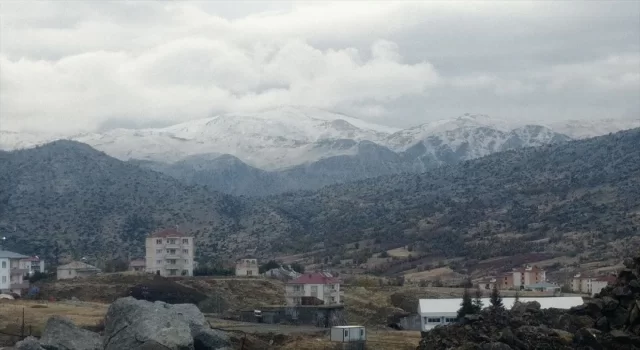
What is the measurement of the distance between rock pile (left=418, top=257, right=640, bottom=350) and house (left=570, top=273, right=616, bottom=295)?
4824cm

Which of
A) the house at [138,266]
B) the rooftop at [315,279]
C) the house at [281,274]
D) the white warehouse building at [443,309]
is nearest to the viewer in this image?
the white warehouse building at [443,309]

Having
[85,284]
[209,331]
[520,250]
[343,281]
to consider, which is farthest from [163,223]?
[209,331]

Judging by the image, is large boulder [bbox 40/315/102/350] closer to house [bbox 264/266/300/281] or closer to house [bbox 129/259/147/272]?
house [bbox 264/266/300/281]

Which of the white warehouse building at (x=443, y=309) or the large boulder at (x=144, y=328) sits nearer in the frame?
the large boulder at (x=144, y=328)

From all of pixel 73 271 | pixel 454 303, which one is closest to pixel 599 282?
pixel 454 303

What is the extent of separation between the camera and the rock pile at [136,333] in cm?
5881

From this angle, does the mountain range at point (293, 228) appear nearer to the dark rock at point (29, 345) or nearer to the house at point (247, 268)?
the house at point (247, 268)

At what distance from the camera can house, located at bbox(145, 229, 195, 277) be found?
117m

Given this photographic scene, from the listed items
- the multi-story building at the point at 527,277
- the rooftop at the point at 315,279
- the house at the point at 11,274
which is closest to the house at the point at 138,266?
the house at the point at 11,274

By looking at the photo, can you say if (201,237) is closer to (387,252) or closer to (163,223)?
Answer: (163,223)

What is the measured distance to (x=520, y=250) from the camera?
531 ft

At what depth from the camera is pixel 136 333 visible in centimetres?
5950

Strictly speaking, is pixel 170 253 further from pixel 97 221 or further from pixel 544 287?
pixel 97 221

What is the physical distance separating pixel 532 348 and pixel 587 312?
609cm
